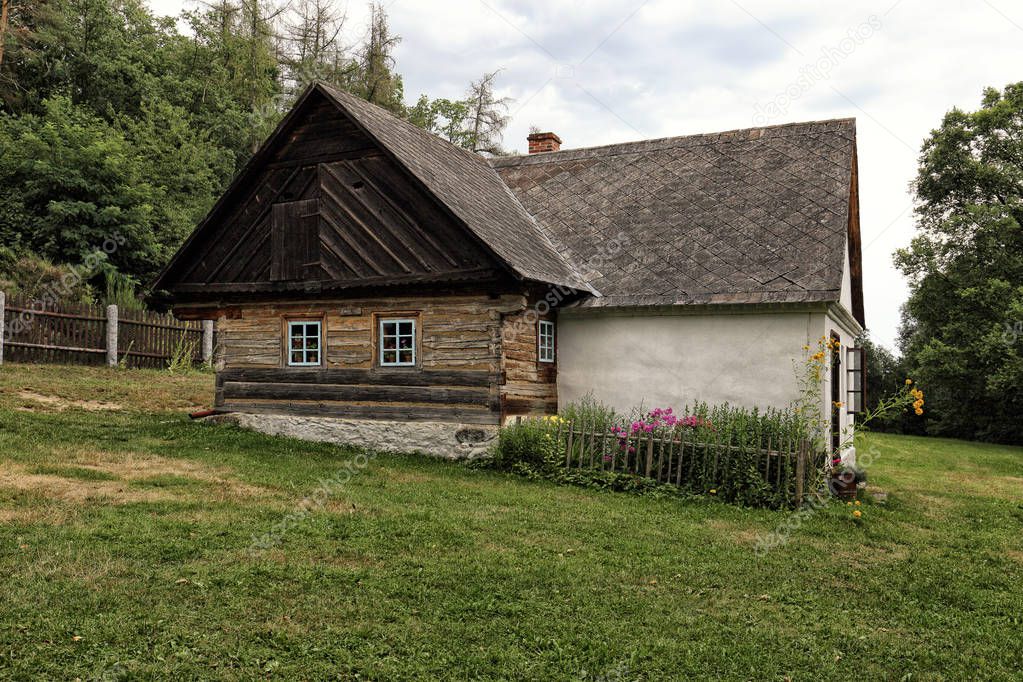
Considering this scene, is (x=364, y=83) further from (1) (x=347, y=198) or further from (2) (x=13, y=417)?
(2) (x=13, y=417)

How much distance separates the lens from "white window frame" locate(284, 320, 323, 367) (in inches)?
602

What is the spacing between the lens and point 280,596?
21.0 ft

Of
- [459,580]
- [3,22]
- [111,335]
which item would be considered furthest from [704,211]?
[3,22]

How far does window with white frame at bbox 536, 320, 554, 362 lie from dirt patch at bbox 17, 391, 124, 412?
8.73 meters

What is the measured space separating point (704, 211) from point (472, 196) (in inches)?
182

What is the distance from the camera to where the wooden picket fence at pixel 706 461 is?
1075 centimetres

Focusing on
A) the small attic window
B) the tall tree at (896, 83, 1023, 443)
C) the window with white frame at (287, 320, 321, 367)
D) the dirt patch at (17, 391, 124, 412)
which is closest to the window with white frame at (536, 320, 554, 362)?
the window with white frame at (287, 320, 321, 367)

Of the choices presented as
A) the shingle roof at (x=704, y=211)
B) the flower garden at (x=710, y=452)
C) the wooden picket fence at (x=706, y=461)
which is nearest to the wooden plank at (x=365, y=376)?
the flower garden at (x=710, y=452)

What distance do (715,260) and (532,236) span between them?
3710mm

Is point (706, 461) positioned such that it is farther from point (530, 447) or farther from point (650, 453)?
point (530, 447)

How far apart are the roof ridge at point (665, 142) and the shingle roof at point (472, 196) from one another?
1989 mm

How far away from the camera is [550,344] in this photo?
15188 millimetres

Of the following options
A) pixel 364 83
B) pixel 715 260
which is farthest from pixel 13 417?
pixel 364 83

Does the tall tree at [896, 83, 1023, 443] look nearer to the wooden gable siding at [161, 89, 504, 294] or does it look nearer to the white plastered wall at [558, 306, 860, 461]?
the white plastered wall at [558, 306, 860, 461]
